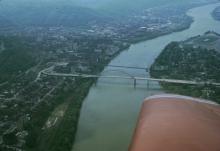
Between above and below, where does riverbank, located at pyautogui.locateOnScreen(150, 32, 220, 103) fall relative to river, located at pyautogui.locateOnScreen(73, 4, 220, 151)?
above

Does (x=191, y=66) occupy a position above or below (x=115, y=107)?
above

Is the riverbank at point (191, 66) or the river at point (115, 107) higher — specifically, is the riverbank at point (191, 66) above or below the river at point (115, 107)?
above

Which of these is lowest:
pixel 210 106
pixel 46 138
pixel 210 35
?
pixel 46 138

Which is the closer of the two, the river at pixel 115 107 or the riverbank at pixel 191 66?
the river at pixel 115 107

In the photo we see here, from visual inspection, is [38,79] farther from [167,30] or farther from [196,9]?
[196,9]

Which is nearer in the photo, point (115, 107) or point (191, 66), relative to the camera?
point (115, 107)

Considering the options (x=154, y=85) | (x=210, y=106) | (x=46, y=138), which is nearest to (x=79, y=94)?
(x=154, y=85)

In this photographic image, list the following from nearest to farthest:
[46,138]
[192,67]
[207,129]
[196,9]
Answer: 1. [207,129]
2. [46,138]
3. [192,67]
4. [196,9]

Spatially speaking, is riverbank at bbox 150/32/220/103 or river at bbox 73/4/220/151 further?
riverbank at bbox 150/32/220/103
